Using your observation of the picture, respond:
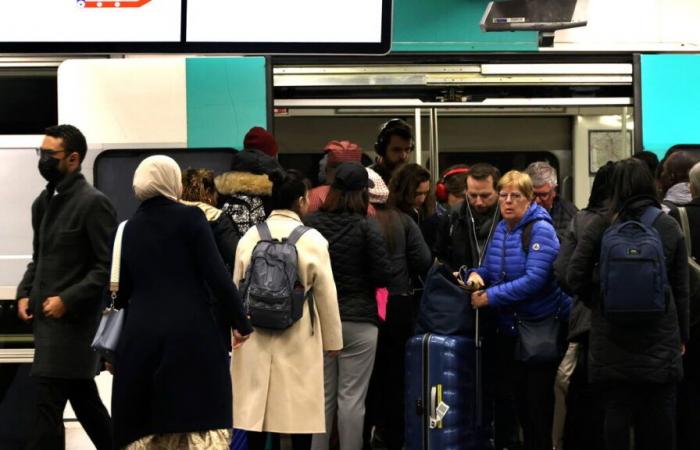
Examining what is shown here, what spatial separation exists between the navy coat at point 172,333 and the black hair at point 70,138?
1212mm

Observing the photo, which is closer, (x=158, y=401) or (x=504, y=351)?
(x=158, y=401)

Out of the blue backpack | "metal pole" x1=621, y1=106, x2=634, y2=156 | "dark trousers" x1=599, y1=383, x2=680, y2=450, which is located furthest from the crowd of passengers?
"metal pole" x1=621, y1=106, x2=634, y2=156

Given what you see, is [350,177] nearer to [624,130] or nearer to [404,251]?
[404,251]

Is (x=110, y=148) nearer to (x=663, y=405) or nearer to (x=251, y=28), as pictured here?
(x=251, y=28)

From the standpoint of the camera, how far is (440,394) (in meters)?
7.44

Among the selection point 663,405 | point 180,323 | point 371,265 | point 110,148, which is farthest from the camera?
point 110,148

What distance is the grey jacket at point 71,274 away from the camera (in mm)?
6684

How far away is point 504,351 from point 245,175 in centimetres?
173

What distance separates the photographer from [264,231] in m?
6.89

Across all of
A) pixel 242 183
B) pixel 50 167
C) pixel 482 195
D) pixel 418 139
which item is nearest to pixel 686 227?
pixel 482 195

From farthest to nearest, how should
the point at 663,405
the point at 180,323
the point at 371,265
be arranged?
the point at 371,265 < the point at 663,405 < the point at 180,323

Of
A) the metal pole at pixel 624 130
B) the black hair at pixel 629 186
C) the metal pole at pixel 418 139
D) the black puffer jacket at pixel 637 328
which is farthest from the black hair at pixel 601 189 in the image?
the metal pole at pixel 418 139

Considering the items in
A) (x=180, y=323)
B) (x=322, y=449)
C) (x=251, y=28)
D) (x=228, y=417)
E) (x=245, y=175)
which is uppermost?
(x=251, y=28)

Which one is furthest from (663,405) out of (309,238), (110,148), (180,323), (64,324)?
(110,148)
